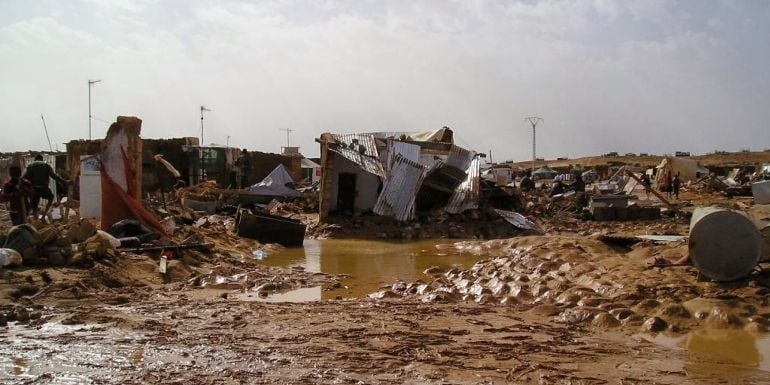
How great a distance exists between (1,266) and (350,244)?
9438 millimetres

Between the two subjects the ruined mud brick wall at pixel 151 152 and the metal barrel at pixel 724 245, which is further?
the ruined mud brick wall at pixel 151 152

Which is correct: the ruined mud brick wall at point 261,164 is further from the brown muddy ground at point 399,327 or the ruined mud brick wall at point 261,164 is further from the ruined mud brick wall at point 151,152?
the brown muddy ground at point 399,327

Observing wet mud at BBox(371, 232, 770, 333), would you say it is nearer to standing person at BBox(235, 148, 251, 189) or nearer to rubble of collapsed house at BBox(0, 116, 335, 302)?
rubble of collapsed house at BBox(0, 116, 335, 302)

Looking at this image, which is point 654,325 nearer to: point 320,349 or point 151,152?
point 320,349

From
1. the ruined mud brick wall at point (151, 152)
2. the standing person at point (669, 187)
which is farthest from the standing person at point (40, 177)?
the standing person at point (669, 187)

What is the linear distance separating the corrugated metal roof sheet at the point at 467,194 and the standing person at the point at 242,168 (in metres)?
12.4

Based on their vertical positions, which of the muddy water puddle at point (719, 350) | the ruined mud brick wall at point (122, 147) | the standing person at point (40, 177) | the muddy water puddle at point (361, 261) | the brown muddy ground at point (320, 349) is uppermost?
the ruined mud brick wall at point (122, 147)

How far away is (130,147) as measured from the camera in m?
11.4

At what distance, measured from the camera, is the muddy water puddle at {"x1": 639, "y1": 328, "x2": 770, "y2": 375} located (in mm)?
5035

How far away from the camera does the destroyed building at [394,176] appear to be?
18.7 m

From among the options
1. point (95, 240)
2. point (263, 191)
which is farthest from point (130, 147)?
point (263, 191)

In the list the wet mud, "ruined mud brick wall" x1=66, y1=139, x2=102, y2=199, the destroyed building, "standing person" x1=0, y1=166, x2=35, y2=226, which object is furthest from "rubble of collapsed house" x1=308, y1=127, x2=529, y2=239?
"ruined mud brick wall" x1=66, y1=139, x2=102, y2=199

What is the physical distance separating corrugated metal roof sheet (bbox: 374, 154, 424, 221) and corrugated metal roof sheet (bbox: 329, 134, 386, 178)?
48 centimetres

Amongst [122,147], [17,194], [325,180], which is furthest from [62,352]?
[325,180]
